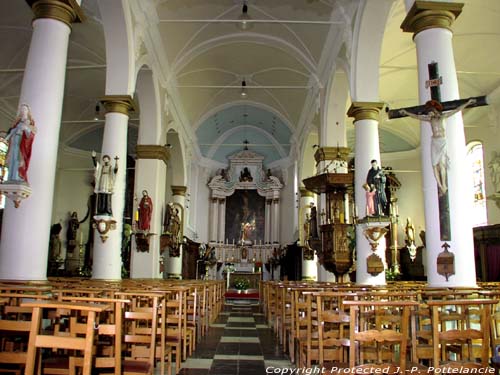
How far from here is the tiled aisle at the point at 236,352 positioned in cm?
539

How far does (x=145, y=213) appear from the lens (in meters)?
13.1

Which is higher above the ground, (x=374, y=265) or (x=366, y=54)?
(x=366, y=54)

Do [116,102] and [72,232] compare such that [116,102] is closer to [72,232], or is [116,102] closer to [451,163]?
[451,163]

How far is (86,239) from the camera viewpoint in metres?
21.4

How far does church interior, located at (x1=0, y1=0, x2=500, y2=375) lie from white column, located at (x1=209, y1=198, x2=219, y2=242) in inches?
4.2

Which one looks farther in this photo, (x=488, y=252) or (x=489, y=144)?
(x=489, y=144)

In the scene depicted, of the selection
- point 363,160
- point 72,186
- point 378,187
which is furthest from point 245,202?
point 378,187

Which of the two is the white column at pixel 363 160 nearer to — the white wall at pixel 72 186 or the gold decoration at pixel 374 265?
the gold decoration at pixel 374 265

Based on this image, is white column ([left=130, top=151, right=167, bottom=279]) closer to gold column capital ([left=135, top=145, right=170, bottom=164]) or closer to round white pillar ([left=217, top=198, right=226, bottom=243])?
gold column capital ([left=135, top=145, right=170, bottom=164])

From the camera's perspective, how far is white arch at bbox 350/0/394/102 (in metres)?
10.4

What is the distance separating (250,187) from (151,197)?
42.4ft

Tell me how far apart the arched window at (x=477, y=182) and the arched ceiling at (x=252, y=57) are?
3.10 ft

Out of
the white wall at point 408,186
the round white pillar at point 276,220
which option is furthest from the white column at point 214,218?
the white wall at point 408,186

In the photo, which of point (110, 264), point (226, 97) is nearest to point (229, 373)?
→ point (110, 264)
